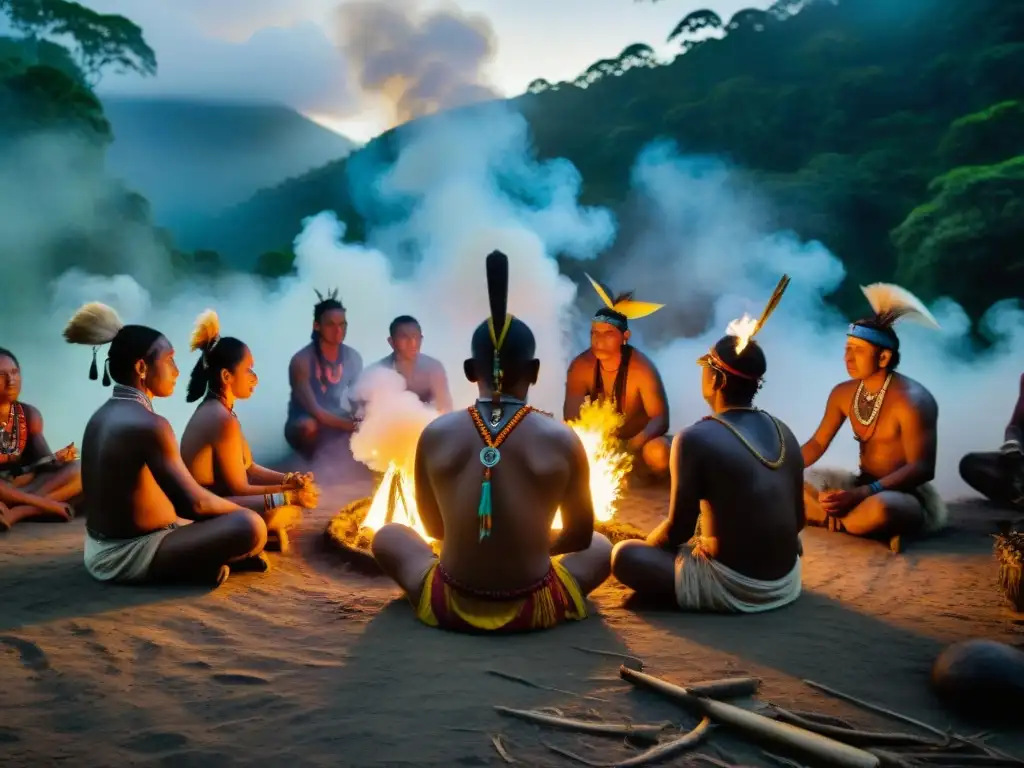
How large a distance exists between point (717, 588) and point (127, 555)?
10.7 feet

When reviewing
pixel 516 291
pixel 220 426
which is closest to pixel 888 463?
pixel 220 426

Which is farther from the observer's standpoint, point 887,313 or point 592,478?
point 592,478

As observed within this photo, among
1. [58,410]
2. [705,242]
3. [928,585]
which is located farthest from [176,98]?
[928,585]

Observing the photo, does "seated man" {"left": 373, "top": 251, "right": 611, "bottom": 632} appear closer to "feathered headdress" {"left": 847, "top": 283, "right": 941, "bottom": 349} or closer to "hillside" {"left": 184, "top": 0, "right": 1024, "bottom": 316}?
"feathered headdress" {"left": 847, "top": 283, "right": 941, "bottom": 349}

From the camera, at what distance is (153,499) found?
4.61m

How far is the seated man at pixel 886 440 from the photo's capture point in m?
5.71

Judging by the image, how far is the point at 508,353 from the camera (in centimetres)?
373

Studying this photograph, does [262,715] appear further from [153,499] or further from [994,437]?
[994,437]

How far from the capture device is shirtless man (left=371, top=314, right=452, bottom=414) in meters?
8.42

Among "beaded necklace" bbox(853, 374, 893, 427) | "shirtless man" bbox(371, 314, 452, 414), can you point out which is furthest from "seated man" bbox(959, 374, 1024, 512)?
"shirtless man" bbox(371, 314, 452, 414)

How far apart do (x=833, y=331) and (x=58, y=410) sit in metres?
11.5

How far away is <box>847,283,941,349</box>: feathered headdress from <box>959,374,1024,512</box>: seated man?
1.64m

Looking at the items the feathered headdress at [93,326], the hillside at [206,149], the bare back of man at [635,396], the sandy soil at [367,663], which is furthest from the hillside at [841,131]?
the feathered headdress at [93,326]

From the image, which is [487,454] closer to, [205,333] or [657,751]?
[657,751]
